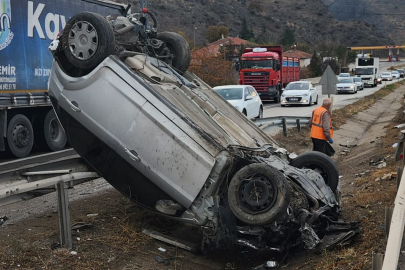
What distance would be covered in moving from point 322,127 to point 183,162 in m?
4.89

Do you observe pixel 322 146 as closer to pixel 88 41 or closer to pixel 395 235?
pixel 88 41

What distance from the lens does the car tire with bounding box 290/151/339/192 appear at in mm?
6852

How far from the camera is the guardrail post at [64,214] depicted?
5.42 m

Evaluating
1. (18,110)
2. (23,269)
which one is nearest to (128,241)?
(23,269)

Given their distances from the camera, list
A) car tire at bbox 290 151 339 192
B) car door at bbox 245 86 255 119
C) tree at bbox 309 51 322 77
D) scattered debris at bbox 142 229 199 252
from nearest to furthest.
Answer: scattered debris at bbox 142 229 199 252 → car tire at bbox 290 151 339 192 → car door at bbox 245 86 255 119 → tree at bbox 309 51 322 77

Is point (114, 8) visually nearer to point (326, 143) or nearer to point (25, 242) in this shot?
point (326, 143)

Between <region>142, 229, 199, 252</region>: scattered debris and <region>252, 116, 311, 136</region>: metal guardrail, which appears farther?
<region>252, 116, 311, 136</region>: metal guardrail

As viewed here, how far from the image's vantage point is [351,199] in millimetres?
7852

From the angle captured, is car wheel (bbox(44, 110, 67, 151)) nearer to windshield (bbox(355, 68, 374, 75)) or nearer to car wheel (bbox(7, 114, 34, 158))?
car wheel (bbox(7, 114, 34, 158))

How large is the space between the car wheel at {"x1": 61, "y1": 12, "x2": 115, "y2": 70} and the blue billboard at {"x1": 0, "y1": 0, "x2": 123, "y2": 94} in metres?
5.80

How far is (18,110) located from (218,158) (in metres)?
7.92

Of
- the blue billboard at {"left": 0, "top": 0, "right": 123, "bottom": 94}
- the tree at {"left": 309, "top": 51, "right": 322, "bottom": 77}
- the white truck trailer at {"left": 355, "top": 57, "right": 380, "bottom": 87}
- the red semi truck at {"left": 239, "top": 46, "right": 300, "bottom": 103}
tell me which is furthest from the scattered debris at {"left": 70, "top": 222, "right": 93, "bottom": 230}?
the tree at {"left": 309, "top": 51, "right": 322, "bottom": 77}

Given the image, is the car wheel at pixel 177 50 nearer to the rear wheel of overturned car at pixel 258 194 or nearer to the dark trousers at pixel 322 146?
the rear wheel of overturned car at pixel 258 194

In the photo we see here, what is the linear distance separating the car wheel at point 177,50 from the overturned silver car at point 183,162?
125 centimetres
